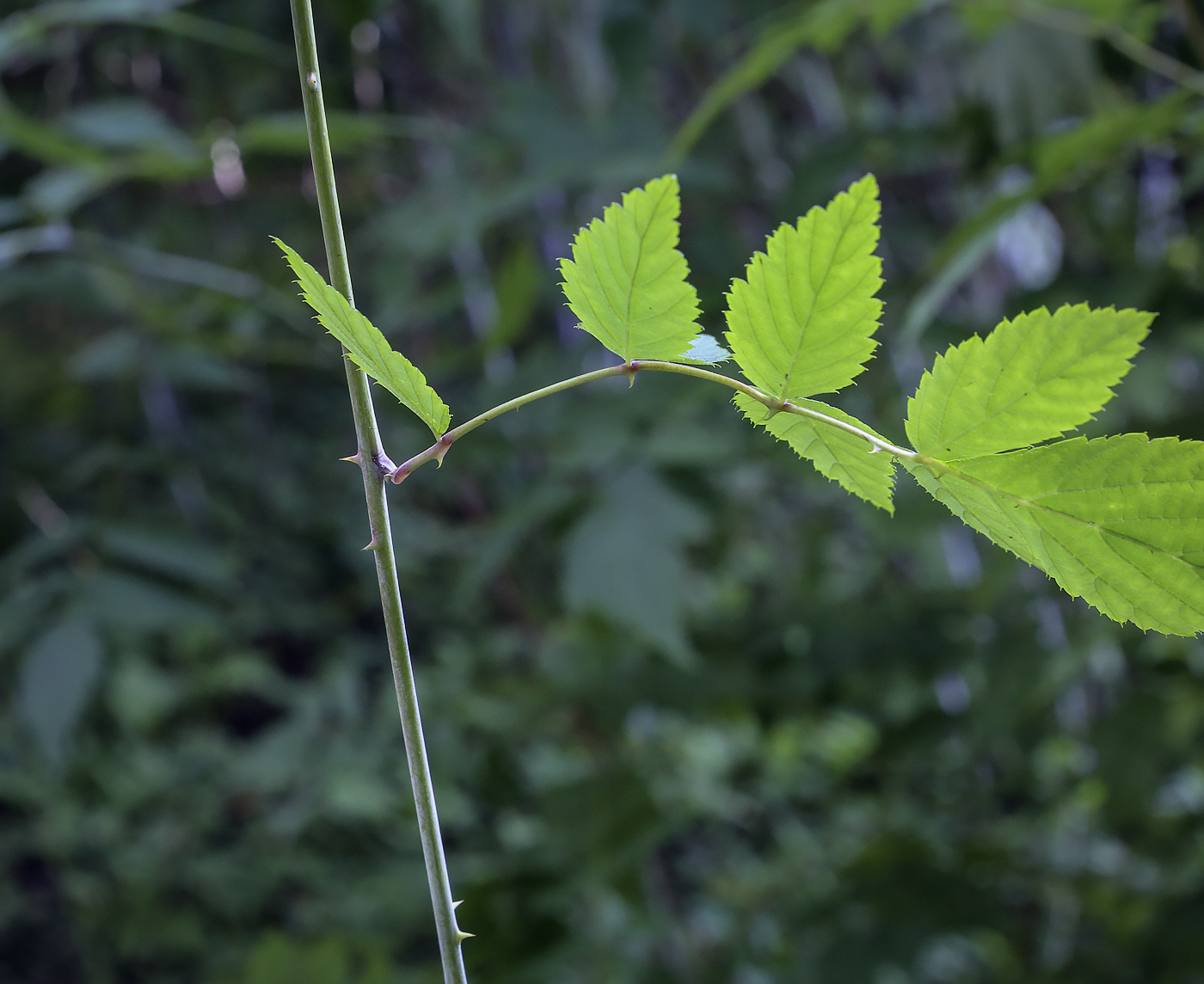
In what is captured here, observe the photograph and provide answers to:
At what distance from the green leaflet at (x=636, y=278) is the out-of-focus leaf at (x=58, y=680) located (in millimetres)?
659

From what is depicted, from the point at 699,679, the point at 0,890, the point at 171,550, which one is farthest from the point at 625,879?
the point at 0,890

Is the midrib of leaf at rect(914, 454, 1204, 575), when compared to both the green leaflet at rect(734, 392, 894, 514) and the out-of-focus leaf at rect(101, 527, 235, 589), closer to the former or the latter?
the green leaflet at rect(734, 392, 894, 514)

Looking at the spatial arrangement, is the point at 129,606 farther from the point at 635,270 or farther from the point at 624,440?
the point at 635,270

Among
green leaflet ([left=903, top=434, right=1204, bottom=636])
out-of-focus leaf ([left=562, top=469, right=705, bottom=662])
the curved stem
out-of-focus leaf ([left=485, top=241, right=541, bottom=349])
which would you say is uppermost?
out-of-focus leaf ([left=485, top=241, right=541, bottom=349])

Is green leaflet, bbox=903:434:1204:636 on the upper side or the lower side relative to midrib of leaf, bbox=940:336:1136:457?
lower

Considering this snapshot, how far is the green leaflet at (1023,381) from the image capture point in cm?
13

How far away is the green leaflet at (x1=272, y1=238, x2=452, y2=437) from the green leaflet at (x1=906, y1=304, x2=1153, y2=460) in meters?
0.07

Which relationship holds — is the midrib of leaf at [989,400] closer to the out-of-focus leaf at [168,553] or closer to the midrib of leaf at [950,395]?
the midrib of leaf at [950,395]

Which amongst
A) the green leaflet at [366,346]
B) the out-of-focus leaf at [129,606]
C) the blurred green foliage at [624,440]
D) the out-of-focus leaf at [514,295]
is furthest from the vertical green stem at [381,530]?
the out-of-focus leaf at [129,606]

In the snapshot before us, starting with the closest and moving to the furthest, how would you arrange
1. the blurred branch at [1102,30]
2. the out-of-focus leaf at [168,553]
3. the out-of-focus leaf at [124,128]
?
1. the blurred branch at [1102,30]
2. the out-of-focus leaf at [124,128]
3. the out-of-focus leaf at [168,553]

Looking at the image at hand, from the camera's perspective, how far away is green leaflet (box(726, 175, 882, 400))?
13cm

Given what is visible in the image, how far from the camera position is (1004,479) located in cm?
14

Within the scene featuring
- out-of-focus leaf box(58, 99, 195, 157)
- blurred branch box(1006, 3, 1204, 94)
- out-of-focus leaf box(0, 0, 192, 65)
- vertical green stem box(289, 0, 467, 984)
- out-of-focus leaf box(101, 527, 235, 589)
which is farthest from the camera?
out-of-focus leaf box(101, 527, 235, 589)

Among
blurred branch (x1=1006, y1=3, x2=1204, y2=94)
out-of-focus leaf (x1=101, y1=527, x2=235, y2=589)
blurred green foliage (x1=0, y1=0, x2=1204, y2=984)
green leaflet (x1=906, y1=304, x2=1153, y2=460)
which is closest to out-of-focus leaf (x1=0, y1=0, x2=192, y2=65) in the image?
blurred green foliage (x1=0, y1=0, x2=1204, y2=984)
